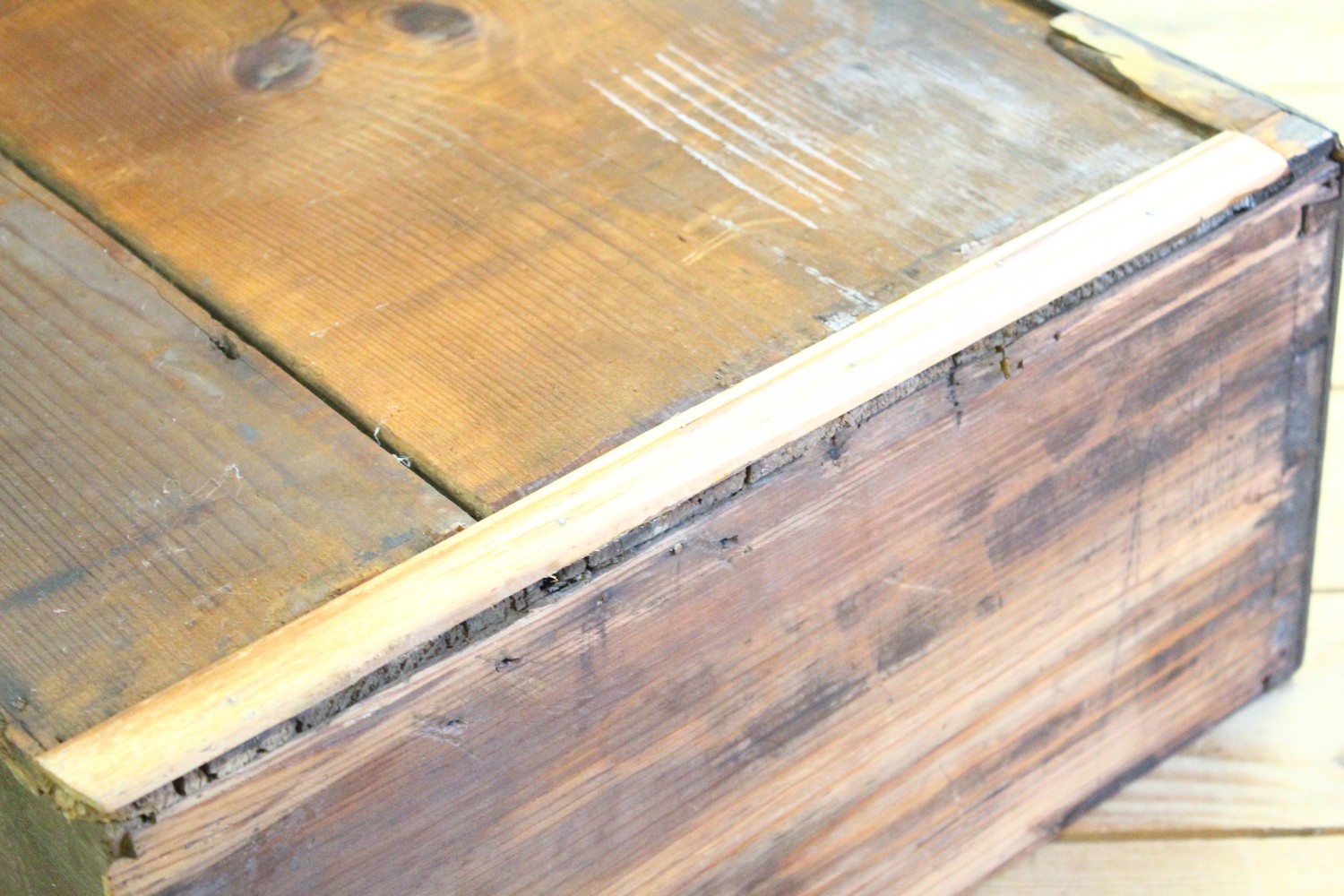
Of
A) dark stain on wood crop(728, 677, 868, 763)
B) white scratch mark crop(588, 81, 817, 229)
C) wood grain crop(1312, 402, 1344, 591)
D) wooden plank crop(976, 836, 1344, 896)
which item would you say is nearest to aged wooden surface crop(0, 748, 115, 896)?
dark stain on wood crop(728, 677, 868, 763)

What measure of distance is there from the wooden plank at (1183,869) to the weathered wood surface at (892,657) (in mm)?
27

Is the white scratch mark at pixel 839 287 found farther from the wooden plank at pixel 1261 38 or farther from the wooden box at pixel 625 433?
the wooden plank at pixel 1261 38

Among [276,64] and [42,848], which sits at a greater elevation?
[276,64]

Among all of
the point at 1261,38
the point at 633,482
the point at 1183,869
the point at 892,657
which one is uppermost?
the point at 633,482

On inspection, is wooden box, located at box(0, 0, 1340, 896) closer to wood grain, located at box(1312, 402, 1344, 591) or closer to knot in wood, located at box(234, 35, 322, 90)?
knot in wood, located at box(234, 35, 322, 90)

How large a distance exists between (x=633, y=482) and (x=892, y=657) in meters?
0.21

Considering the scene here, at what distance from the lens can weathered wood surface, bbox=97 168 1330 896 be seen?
637 mm

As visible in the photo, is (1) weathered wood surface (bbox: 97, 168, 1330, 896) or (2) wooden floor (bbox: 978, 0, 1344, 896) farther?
(2) wooden floor (bbox: 978, 0, 1344, 896)

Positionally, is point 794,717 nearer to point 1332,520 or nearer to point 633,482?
point 633,482

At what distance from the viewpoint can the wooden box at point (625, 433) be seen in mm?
614

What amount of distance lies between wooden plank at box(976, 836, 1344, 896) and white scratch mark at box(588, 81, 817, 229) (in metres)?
0.42

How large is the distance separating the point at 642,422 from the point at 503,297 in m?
0.10

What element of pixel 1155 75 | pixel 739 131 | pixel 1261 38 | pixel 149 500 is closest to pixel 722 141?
pixel 739 131

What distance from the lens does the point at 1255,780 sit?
1023 mm
